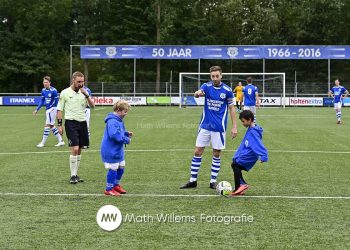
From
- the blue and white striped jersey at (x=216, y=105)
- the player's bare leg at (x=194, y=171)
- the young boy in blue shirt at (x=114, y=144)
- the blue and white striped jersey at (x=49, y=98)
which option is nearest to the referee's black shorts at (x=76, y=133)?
the young boy in blue shirt at (x=114, y=144)

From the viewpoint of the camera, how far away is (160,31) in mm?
60125

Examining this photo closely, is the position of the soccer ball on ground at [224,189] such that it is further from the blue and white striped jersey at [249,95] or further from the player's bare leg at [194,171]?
the blue and white striped jersey at [249,95]

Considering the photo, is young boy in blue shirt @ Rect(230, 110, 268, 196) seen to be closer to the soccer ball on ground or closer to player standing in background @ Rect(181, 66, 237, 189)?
the soccer ball on ground

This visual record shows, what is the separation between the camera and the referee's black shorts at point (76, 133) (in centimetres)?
1020

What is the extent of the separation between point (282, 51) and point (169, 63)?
1495 cm

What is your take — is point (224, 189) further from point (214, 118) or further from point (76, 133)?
point (76, 133)

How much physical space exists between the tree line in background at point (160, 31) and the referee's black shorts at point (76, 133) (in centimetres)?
4885

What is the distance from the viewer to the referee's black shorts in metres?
10.2

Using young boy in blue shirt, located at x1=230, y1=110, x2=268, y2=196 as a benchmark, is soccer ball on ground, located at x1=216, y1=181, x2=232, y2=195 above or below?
below
